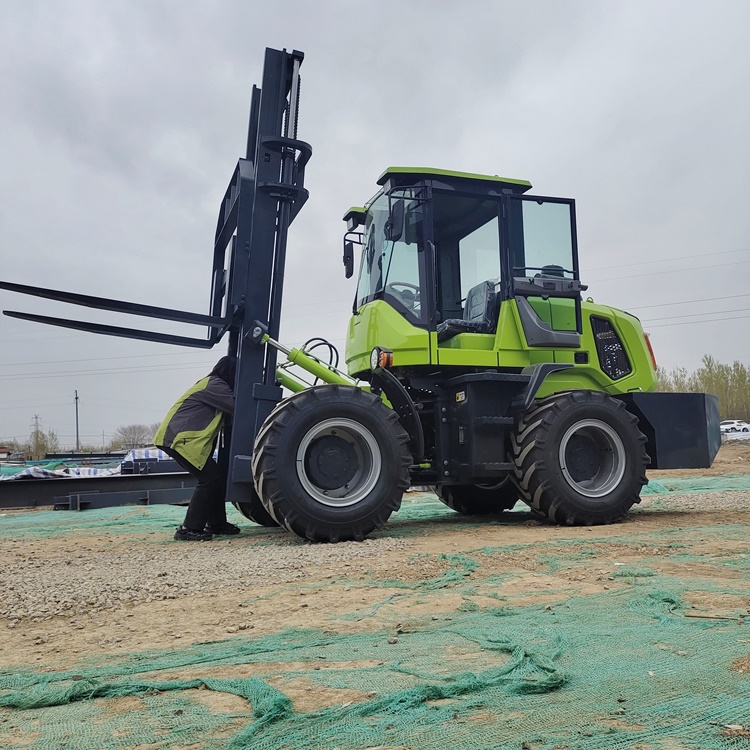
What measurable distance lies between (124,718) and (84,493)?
9.91 meters

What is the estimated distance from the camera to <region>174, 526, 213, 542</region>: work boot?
6801 mm

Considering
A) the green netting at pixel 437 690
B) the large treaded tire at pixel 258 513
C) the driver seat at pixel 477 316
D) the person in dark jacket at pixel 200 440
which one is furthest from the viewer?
the large treaded tire at pixel 258 513

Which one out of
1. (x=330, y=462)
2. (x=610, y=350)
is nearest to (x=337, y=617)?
(x=330, y=462)

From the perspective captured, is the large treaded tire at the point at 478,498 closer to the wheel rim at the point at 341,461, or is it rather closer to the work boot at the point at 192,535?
the wheel rim at the point at 341,461

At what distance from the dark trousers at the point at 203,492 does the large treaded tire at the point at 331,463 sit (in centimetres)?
90

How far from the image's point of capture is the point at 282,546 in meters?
5.98

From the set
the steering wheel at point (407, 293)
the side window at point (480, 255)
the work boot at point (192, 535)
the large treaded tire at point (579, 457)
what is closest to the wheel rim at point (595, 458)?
the large treaded tire at point (579, 457)

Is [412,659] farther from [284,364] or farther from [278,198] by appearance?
[278,198]

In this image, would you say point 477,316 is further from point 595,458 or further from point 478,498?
point 478,498

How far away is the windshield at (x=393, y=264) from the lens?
7176 millimetres

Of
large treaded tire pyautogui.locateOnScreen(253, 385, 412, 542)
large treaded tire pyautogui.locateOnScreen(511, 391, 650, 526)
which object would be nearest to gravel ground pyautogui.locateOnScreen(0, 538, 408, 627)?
large treaded tire pyautogui.locateOnScreen(253, 385, 412, 542)

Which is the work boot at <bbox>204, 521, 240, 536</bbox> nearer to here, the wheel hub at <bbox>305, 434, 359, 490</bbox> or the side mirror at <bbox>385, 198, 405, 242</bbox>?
the wheel hub at <bbox>305, 434, 359, 490</bbox>

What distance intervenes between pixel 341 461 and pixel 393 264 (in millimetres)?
2081

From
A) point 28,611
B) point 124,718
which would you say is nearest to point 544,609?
point 124,718
